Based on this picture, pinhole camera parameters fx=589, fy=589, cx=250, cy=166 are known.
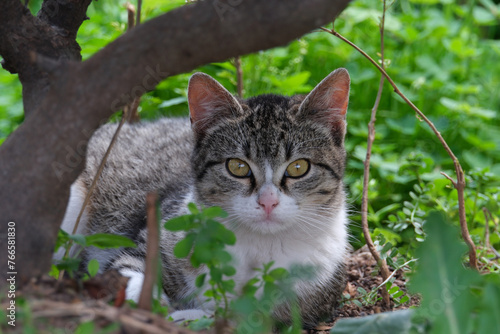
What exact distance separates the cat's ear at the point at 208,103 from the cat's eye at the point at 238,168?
253 mm

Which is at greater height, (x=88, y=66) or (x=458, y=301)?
(x=88, y=66)

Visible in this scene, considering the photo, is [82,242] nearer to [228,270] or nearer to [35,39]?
[228,270]

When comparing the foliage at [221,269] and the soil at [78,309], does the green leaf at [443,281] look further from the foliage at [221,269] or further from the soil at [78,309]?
the soil at [78,309]

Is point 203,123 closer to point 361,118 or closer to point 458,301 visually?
point 458,301

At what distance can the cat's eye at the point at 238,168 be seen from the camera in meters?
2.72

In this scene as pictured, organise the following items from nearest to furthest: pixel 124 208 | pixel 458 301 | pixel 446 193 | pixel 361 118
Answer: pixel 458 301, pixel 124 208, pixel 446 193, pixel 361 118

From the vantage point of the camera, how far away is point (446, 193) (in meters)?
3.97

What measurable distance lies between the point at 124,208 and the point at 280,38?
2059 mm

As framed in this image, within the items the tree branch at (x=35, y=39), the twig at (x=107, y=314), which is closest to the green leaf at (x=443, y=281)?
the twig at (x=107, y=314)

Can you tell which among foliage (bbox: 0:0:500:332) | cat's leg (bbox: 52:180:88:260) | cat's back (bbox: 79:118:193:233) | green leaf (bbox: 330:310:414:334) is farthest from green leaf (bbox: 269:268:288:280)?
cat's leg (bbox: 52:180:88:260)

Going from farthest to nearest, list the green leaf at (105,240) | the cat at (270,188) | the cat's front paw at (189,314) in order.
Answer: the cat at (270,188) < the cat's front paw at (189,314) < the green leaf at (105,240)

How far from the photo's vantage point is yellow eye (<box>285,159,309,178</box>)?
8.87 ft

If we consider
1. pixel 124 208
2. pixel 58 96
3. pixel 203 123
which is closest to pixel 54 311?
pixel 58 96

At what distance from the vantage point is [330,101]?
2.82 meters
